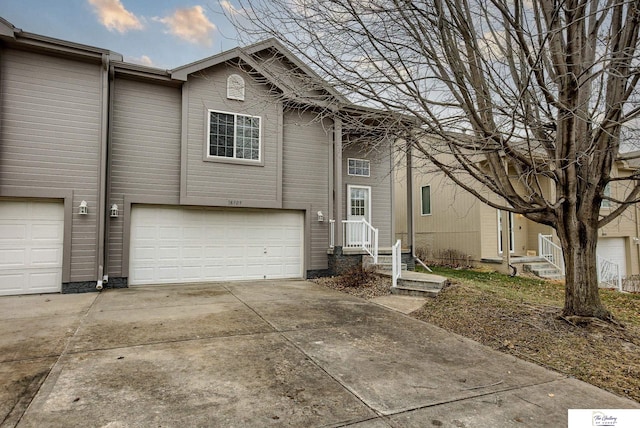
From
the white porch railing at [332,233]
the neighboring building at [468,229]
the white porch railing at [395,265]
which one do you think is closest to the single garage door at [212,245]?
the white porch railing at [332,233]

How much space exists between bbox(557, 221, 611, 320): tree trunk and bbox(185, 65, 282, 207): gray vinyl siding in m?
7.27

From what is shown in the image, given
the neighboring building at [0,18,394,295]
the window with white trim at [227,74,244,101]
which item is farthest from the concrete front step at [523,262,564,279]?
the window with white trim at [227,74,244,101]

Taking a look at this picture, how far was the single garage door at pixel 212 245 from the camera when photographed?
9.34 meters

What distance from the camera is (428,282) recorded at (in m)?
8.21

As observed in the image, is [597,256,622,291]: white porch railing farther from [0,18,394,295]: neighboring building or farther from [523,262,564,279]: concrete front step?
[0,18,394,295]: neighboring building

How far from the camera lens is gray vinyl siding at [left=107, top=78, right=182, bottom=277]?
29.3 ft

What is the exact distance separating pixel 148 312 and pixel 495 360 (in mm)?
5596

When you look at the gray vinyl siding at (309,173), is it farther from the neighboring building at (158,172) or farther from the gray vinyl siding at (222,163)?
the gray vinyl siding at (222,163)

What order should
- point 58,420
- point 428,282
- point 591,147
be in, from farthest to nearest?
point 428,282 < point 591,147 < point 58,420

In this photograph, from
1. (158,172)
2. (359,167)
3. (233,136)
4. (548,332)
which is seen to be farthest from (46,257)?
(548,332)

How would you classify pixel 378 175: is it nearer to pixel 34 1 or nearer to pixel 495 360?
pixel 495 360

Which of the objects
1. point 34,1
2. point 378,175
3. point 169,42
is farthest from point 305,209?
point 34,1

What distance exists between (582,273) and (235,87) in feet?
30.1

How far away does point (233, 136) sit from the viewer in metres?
10.0
